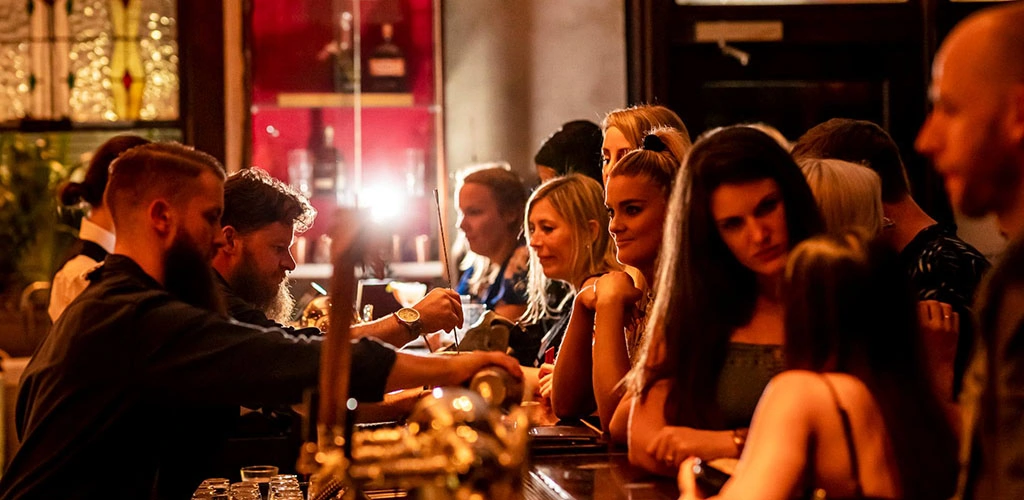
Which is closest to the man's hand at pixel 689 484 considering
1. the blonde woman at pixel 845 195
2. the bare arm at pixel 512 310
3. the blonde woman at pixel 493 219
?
the blonde woman at pixel 845 195

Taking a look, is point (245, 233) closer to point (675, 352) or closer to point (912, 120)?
point (675, 352)

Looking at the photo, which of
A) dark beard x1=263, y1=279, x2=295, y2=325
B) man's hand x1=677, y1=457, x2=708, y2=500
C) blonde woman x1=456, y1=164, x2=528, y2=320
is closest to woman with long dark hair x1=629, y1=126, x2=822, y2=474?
man's hand x1=677, y1=457, x2=708, y2=500

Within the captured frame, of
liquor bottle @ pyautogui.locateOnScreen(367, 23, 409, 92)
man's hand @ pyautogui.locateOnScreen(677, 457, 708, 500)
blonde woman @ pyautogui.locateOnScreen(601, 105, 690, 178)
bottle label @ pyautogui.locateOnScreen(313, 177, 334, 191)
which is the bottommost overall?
man's hand @ pyautogui.locateOnScreen(677, 457, 708, 500)

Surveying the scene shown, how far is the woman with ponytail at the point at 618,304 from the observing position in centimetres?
267

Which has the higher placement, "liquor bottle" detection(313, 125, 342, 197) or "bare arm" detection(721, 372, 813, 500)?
"liquor bottle" detection(313, 125, 342, 197)

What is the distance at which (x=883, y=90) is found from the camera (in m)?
5.04

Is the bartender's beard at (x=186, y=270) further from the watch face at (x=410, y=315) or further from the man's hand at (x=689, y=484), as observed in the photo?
the man's hand at (x=689, y=484)

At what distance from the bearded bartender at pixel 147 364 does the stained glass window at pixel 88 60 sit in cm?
337

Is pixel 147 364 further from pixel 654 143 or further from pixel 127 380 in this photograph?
pixel 654 143

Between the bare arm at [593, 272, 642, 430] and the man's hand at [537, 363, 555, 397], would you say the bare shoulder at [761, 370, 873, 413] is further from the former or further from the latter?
the man's hand at [537, 363, 555, 397]

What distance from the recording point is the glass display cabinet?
5.70m

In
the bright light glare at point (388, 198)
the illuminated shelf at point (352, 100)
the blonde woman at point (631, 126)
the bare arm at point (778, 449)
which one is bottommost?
the bare arm at point (778, 449)

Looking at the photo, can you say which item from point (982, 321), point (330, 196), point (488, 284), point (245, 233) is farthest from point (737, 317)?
point (330, 196)

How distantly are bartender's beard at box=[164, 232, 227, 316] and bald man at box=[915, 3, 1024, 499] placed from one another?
4.36ft
